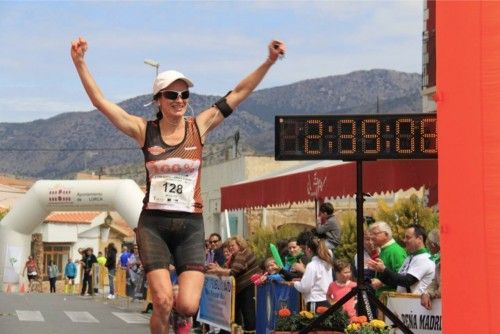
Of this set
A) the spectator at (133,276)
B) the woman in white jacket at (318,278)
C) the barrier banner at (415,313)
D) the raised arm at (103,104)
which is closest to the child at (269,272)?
the woman in white jacket at (318,278)

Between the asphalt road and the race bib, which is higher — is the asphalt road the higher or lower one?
the lower one

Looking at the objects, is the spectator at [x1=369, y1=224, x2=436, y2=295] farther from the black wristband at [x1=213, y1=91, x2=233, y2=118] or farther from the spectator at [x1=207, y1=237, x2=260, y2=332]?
the spectator at [x1=207, y1=237, x2=260, y2=332]

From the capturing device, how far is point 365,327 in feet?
33.0

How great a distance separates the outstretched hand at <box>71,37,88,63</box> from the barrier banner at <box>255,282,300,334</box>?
5630 mm

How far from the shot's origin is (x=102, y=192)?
1743 inches

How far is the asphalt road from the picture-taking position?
61.1ft

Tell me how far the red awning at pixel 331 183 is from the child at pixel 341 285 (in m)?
4.24

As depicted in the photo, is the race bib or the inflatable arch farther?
the inflatable arch

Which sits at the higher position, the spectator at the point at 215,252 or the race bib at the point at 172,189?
the race bib at the point at 172,189

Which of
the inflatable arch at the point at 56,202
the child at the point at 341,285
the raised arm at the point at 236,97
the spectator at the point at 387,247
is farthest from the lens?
the inflatable arch at the point at 56,202

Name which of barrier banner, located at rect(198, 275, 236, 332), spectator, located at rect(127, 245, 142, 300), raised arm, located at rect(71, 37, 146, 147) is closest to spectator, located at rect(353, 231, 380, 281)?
barrier banner, located at rect(198, 275, 236, 332)

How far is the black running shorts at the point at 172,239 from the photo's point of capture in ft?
26.3

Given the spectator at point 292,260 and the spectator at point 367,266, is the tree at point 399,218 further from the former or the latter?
the spectator at point 367,266

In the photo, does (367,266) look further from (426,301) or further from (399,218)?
(399,218)
